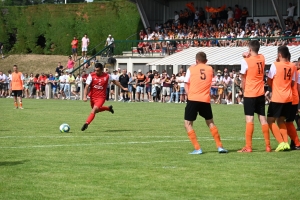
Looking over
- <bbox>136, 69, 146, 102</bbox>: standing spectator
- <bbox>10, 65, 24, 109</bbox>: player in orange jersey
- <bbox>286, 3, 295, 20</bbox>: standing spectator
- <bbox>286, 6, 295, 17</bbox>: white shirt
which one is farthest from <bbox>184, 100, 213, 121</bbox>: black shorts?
<bbox>286, 6, 295, 17</bbox>: white shirt

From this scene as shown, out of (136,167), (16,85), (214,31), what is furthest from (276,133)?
(214,31)

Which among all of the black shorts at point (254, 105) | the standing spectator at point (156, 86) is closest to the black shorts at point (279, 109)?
the black shorts at point (254, 105)

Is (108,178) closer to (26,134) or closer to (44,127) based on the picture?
(26,134)

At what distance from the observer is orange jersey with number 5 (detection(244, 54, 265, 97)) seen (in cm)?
1339

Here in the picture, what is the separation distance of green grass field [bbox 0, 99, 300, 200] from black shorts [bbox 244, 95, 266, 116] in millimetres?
794

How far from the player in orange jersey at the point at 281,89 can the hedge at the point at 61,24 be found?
149 feet

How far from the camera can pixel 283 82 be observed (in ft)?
45.2

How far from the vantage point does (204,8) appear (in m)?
52.7

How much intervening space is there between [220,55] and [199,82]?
94.0ft

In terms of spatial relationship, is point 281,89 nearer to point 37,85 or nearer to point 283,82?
point 283,82

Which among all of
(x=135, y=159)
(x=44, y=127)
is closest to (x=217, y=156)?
(x=135, y=159)

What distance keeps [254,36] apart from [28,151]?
1199 inches

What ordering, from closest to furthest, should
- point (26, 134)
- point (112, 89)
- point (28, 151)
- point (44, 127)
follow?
1. point (28, 151)
2. point (26, 134)
3. point (44, 127)
4. point (112, 89)

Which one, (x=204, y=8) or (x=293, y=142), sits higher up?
(x=204, y=8)
